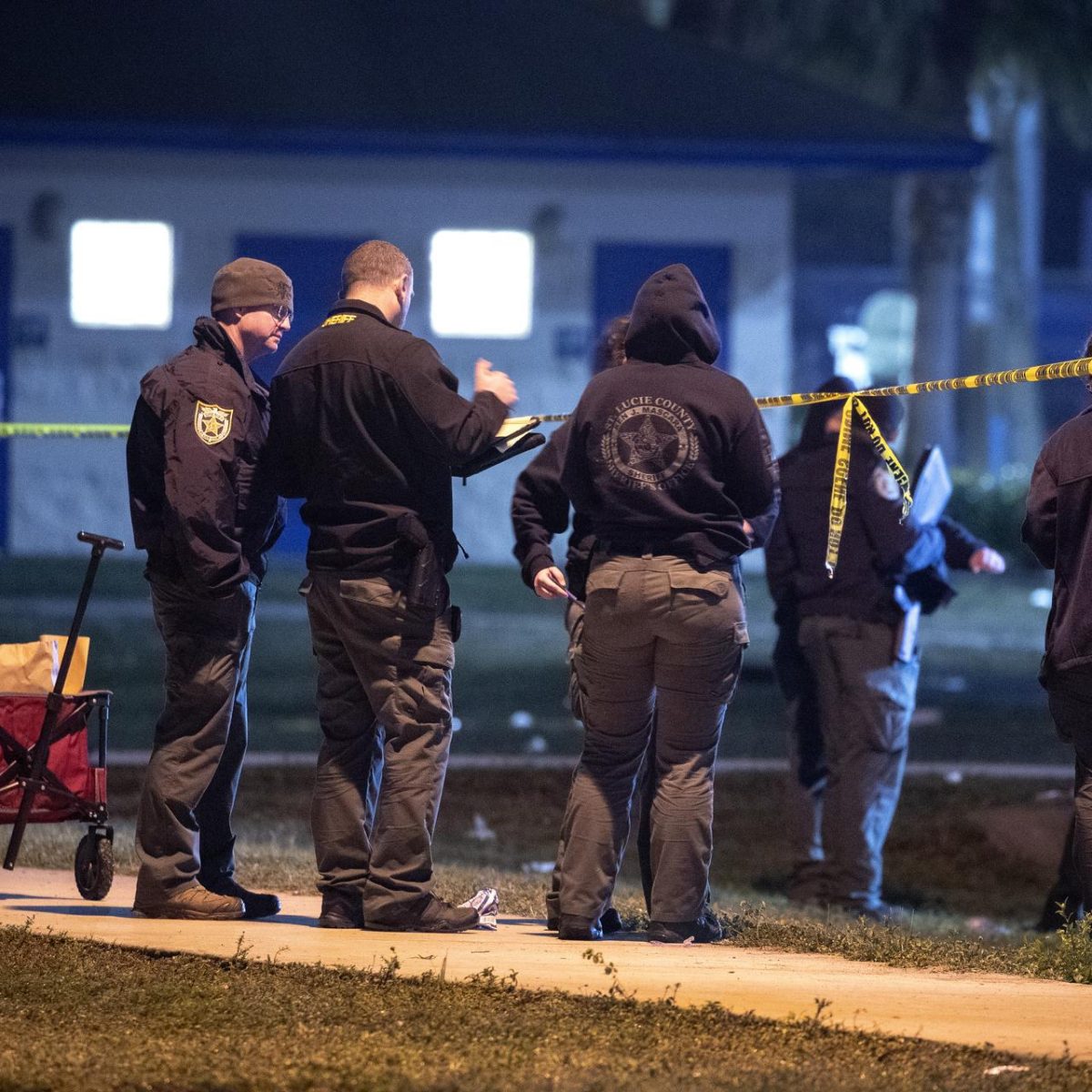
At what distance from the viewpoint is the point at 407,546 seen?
629 centimetres

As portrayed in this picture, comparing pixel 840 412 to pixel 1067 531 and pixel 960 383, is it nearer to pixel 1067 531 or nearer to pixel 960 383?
pixel 960 383

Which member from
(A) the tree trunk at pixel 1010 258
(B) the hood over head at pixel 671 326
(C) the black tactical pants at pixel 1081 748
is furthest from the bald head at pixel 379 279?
(A) the tree trunk at pixel 1010 258

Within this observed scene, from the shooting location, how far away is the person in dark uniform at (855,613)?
333 inches

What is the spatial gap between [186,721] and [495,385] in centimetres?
142

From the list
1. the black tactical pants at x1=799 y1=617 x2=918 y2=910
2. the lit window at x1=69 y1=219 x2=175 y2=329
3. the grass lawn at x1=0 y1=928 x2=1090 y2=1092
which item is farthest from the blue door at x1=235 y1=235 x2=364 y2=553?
the grass lawn at x1=0 y1=928 x2=1090 y2=1092

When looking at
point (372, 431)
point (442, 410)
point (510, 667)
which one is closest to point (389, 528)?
point (372, 431)

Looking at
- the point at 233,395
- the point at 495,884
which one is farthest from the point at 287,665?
the point at 233,395

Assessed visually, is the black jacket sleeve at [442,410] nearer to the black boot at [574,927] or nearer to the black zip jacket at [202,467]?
the black zip jacket at [202,467]

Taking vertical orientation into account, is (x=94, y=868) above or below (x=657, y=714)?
below

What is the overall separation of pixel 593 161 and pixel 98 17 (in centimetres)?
589

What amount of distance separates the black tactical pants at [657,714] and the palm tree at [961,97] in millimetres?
16248

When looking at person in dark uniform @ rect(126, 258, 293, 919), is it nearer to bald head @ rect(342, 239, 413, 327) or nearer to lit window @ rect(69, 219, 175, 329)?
bald head @ rect(342, 239, 413, 327)

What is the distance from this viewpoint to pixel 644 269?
69.2ft

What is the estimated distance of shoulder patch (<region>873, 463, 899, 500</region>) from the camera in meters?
8.42
